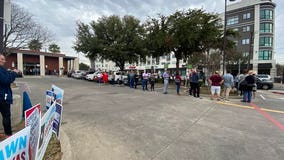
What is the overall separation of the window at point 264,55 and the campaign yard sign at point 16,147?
44540 millimetres

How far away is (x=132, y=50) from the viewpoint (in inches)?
1061

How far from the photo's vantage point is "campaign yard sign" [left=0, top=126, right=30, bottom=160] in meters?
1.41

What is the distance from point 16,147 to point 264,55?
45.0 m

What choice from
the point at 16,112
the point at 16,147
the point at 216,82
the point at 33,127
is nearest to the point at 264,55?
the point at 216,82

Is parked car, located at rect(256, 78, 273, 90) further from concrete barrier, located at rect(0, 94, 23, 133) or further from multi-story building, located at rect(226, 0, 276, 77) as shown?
concrete barrier, located at rect(0, 94, 23, 133)

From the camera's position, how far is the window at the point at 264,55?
36.0 metres

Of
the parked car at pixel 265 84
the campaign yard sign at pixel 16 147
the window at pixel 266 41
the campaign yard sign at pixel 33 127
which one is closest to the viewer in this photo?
the campaign yard sign at pixel 16 147

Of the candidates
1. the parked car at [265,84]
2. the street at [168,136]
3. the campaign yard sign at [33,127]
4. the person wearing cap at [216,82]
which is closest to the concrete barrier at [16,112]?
the street at [168,136]

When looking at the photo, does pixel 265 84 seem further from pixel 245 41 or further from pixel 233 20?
pixel 233 20

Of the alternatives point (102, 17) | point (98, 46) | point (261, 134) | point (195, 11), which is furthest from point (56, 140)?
point (102, 17)

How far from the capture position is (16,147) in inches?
62.1

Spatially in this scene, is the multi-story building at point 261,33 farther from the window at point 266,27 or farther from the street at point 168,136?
the street at point 168,136

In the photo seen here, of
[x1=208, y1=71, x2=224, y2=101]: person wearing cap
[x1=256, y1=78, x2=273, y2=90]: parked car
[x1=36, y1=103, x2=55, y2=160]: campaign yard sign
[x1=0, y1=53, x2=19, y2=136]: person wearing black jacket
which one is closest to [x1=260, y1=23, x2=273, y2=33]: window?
[x1=256, y1=78, x2=273, y2=90]: parked car

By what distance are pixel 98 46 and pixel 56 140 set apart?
2257 centimetres
